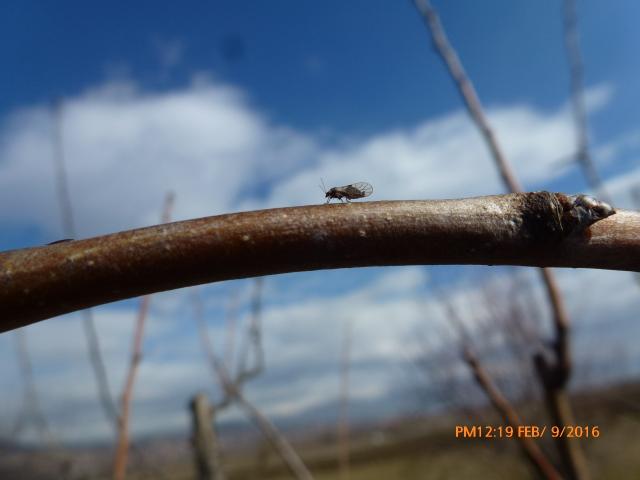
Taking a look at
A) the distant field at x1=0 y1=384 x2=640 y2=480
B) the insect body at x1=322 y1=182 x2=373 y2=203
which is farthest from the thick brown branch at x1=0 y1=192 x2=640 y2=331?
the distant field at x1=0 y1=384 x2=640 y2=480

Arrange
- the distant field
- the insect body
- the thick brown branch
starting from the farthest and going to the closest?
the distant field < the insect body < the thick brown branch

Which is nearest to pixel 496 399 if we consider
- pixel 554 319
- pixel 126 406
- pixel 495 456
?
pixel 554 319

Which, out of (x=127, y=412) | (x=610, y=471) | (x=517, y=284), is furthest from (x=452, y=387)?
(x=127, y=412)

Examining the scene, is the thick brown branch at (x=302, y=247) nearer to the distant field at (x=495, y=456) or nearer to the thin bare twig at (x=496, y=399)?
the thin bare twig at (x=496, y=399)

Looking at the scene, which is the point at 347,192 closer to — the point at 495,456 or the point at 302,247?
the point at 302,247

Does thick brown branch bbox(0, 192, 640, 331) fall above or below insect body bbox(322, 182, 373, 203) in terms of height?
below

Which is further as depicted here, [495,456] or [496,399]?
[495,456]

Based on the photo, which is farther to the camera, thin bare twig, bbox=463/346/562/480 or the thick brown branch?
thin bare twig, bbox=463/346/562/480

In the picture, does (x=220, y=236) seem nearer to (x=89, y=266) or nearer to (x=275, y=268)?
(x=275, y=268)

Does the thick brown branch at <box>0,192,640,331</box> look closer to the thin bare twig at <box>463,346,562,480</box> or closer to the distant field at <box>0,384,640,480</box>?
the thin bare twig at <box>463,346,562,480</box>

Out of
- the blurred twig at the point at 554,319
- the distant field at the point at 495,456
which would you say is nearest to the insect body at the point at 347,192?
the blurred twig at the point at 554,319
